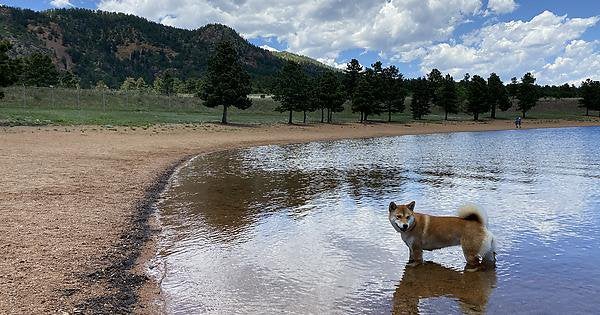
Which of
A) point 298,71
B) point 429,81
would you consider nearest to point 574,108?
point 429,81

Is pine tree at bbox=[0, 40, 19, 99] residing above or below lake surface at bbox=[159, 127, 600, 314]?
above

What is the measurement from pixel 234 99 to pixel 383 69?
3635 cm

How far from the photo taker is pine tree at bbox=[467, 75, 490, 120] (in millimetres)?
87188

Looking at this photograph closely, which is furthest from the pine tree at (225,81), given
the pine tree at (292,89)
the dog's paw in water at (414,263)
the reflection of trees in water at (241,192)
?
the dog's paw in water at (414,263)

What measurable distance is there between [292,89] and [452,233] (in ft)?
177

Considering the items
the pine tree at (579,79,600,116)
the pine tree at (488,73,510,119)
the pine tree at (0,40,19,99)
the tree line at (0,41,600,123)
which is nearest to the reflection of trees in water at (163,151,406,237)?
the pine tree at (0,40,19,99)

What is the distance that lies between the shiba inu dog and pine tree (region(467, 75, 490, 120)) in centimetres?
8449

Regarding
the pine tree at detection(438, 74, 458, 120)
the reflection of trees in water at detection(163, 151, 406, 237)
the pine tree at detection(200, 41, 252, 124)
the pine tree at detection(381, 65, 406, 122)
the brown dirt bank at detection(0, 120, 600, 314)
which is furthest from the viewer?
the pine tree at detection(438, 74, 458, 120)

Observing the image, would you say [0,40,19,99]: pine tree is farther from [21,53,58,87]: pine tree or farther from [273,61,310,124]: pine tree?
[21,53,58,87]: pine tree

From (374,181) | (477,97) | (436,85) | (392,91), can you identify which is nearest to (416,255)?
(374,181)

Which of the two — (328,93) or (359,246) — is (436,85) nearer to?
(328,93)

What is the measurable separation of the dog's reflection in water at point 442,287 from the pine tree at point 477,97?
84.7m

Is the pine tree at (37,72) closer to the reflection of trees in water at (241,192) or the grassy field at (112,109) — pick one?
the grassy field at (112,109)

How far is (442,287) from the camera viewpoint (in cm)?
742
